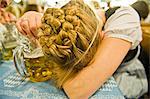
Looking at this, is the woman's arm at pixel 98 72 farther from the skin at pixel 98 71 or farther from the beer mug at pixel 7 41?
the beer mug at pixel 7 41

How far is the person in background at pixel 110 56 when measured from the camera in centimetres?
68

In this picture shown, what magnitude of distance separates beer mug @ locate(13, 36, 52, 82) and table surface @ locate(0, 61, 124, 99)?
0.08 feet

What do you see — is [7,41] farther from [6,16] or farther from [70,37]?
[70,37]

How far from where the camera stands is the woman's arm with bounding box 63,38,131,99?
68cm

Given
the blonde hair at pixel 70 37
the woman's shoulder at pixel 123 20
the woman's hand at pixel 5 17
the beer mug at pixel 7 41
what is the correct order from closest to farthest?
the blonde hair at pixel 70 37 < the woman's shoulder at pixel 123 20 < the beer mug at pixel 7 41 < the woman's hand at pixel 5 17

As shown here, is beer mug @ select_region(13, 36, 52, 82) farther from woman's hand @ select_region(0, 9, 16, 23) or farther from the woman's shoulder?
woman's hand @ select_region(0, 9, 16, 23)

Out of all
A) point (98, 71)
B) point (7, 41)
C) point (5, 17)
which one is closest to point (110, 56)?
point (98, 71)

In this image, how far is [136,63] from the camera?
87cm

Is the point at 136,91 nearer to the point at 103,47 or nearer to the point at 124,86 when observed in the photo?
the point at 124,86

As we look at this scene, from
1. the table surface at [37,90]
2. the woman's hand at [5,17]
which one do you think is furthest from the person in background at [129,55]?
the woman's hand at [5,17]

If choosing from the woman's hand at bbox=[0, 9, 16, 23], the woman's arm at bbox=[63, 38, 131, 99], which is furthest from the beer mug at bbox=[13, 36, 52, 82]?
the woman's hand at bbox=[0, 9, 16, 23]

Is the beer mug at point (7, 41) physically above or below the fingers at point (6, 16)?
below

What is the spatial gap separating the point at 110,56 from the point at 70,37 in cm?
14

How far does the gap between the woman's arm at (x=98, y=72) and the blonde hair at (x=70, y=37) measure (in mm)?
22
